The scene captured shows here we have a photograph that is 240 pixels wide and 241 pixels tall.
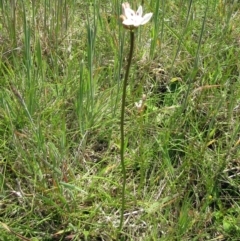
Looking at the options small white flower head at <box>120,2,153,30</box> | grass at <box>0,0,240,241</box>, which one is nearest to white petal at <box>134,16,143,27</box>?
small white flower head at <box>120,2,153,30</box>

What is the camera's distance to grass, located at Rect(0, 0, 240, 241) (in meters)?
1.12

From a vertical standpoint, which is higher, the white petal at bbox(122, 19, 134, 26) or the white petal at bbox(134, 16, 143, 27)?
the white petal at bbox(122, 19, 134, 26)

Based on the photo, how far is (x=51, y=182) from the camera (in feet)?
3.87

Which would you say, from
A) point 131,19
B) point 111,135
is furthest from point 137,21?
point 111,135

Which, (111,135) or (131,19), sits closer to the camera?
(131,19)

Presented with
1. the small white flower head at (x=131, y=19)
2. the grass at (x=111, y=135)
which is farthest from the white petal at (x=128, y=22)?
the grass at (x=111, y=135)

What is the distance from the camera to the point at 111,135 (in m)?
1.32

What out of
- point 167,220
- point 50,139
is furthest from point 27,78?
point 167,220

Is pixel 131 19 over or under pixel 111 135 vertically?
over

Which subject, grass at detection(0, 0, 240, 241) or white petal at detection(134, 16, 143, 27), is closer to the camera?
white petal at detection(134, 16, 143, 27)

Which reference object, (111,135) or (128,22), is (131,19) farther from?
(111,135)

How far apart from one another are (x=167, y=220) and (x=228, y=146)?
11.9 inches

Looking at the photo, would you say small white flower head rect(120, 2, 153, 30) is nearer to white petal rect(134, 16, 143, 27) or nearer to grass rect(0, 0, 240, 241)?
white petal rect(134, 16, 143, 27)

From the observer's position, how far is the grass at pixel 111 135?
1116 millimetres
